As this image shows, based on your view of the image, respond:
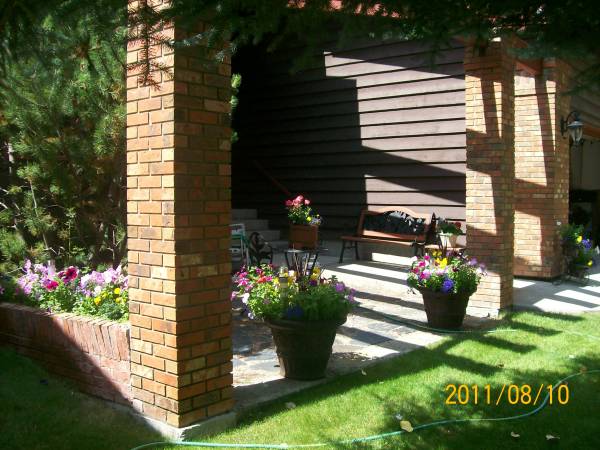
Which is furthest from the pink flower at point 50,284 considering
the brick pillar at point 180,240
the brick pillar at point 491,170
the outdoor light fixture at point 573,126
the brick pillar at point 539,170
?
the outdoor light fixture at point 573,126

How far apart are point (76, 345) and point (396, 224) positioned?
251 inches

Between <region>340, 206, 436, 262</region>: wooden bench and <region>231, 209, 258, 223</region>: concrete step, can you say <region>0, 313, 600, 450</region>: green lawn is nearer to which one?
<region>340, 206, 436, 262</region>: wooden bench

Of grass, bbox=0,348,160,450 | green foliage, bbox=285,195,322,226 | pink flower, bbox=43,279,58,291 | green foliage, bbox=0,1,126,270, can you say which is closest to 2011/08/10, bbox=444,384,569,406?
grass, bbox=0,348,160,450

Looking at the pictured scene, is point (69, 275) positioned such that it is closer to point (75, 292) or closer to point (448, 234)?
point (75, 292)

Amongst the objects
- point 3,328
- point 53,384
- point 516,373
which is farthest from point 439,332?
point 3,328

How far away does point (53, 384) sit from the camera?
3.96 meters

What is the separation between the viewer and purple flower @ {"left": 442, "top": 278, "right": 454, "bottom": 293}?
552 cm

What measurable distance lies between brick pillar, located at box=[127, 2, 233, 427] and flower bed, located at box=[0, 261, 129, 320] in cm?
65

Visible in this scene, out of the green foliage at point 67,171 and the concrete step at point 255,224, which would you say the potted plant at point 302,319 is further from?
the concrete step at point 255,224

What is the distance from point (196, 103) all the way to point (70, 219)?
2.84m

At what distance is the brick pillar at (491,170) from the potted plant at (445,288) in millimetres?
793

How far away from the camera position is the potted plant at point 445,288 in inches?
220

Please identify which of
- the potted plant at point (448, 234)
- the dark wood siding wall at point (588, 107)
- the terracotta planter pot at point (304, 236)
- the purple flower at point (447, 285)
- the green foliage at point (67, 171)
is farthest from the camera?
the dark wood siding wall at point (588, 107)

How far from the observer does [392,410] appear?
367 cm
